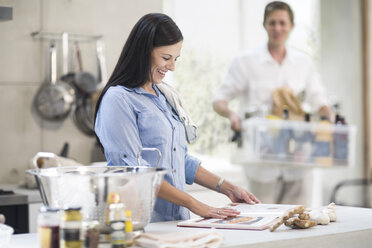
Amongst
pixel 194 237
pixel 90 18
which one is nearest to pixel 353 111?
pixel 90 18

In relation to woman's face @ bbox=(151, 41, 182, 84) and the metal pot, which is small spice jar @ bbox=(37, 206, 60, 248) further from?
woman's face @ bbox=(151, 41, 182, 84)

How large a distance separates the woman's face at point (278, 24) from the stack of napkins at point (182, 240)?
2.44m

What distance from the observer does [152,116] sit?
5.96 feet

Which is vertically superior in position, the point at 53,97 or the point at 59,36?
the point at 59,36

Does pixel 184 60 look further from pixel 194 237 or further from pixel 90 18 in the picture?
pixel 194 237

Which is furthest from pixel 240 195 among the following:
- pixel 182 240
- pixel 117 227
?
pixel 117 227

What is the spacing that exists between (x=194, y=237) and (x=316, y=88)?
2.59 metres

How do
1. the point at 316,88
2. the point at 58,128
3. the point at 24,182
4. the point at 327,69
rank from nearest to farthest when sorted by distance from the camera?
1. the point at 24,182
2. the point at 58,128
3. the point at 316,88
4. the point at 327,69

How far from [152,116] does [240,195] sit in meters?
0.42

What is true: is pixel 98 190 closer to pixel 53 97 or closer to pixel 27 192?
pixel 27 192

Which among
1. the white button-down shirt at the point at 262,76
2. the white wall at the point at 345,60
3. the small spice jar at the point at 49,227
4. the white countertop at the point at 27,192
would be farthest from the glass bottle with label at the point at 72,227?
the white wall at the point at 345,60

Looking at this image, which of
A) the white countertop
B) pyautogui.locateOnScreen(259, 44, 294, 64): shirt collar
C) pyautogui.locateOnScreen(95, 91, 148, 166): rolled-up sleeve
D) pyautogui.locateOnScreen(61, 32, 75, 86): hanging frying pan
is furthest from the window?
pyautogui.locateOnScreen(95, 91, 148, 166): rolled-up sleeve

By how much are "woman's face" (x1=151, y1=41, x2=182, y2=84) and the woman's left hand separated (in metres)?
0.45

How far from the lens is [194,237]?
4.46ft
